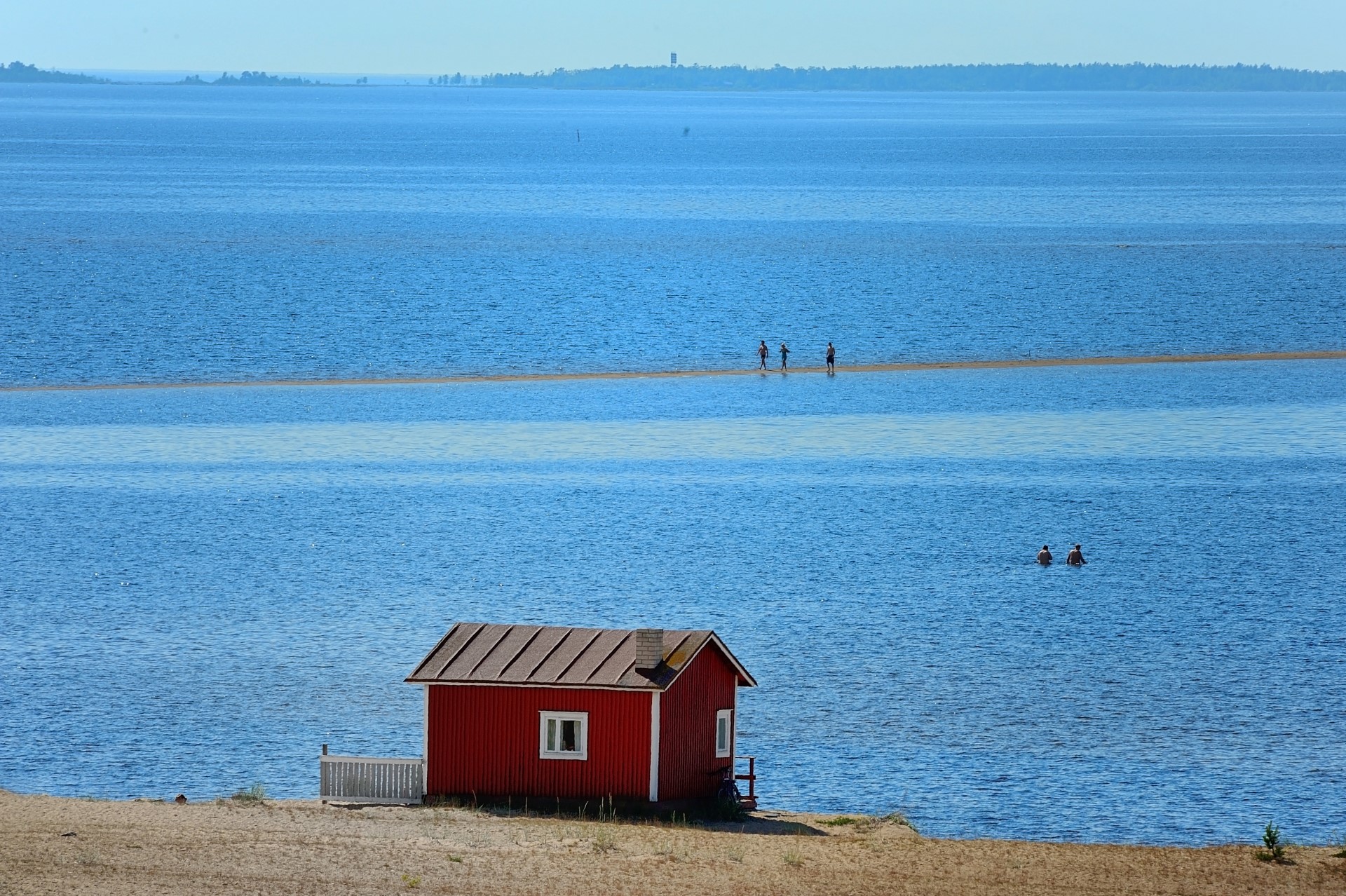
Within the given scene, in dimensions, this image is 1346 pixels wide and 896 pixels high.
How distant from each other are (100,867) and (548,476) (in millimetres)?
40428

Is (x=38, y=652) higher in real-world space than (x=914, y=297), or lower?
lower

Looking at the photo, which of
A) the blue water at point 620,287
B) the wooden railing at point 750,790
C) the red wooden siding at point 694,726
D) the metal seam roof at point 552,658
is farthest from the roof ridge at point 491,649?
the blue water at point 620,287

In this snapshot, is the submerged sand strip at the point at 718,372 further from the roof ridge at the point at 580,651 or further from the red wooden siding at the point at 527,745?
the red wooden siding at the point at 527,745

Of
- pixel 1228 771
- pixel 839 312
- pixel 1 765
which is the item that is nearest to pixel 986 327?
pixel 839 312

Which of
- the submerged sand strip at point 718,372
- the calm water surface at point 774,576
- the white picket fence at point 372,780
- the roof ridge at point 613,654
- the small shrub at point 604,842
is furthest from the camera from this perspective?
the submerged sand strip at point 718,372

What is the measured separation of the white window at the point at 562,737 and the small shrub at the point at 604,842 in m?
2.33

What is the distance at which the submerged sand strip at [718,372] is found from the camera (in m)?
83.1

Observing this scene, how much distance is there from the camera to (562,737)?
28.5 meters

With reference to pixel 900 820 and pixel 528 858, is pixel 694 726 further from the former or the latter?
pixel 528 858

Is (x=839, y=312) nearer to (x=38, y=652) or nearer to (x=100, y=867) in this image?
(x=38, y=652)

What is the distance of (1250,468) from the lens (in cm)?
6556

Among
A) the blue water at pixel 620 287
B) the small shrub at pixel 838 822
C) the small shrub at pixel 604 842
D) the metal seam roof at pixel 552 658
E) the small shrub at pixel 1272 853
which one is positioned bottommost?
the small shrub at pixel 838 822

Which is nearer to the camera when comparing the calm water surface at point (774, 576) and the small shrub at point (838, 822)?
the small shrub at point (838, 822)

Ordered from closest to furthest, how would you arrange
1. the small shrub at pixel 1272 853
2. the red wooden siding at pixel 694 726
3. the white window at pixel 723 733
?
the small shrub at pixel 1272 853
the red wooden siding at pixel 694 726
the white window at pixel 723 733
